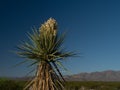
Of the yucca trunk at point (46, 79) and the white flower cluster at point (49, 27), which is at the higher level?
the white flower cluster at point (49, 27)

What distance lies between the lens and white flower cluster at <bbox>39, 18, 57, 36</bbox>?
40.1 ft

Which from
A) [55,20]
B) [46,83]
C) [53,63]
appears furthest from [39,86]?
[55,20]

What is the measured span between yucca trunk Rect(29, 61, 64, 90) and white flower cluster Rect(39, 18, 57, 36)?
3.55 ft

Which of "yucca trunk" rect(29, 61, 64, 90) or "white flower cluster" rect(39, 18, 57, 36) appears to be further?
"white flower cluster" rect(39, 18, 57, 36)

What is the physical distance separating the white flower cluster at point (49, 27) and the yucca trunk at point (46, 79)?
1.08m

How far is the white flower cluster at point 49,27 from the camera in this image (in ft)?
40.1

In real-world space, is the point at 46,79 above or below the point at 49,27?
below

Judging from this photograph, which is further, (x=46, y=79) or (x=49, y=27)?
(x=49, y=27)

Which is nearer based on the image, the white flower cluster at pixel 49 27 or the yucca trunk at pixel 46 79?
the yucca trunk at pixel 46 79

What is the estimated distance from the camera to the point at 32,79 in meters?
12.1

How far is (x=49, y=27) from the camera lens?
12188 millimetres

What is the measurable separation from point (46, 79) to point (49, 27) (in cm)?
181

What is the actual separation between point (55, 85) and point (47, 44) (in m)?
1.56

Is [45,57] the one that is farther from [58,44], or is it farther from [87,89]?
[87,89]
